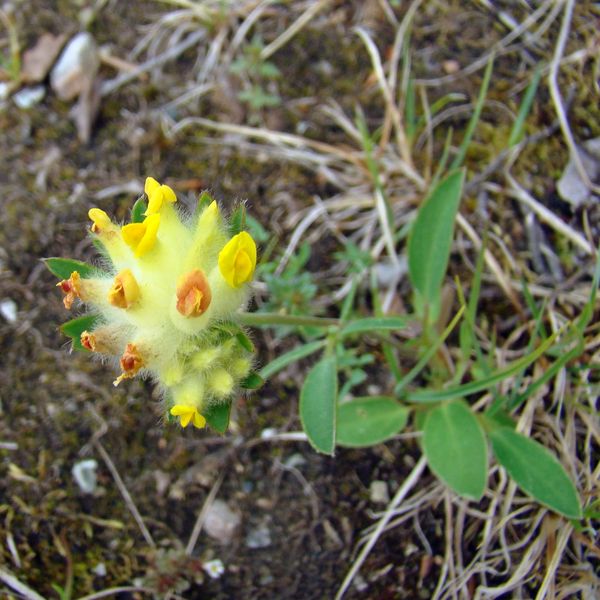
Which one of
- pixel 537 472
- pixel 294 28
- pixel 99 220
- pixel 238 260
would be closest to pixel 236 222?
pixel 238 260

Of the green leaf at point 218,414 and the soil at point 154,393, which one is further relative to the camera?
the soil at point 154,393

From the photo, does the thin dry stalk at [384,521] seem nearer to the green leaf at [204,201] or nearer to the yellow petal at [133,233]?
the green leaf at [204,201]

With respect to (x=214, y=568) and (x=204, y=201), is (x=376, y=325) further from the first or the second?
(x=214, y=568)

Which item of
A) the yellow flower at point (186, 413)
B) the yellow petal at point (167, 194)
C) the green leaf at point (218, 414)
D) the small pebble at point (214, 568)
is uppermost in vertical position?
the yellow petal at point (167, 194)

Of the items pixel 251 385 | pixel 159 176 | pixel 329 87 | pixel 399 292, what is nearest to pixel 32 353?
pixel 159 176

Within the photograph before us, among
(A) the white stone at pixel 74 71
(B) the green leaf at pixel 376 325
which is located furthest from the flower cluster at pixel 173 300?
(A) the white stone at pixel 74 71

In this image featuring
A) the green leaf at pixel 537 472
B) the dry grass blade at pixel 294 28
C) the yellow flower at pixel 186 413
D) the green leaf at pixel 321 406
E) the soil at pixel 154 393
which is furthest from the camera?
the dry grass blade at pixel 294 28

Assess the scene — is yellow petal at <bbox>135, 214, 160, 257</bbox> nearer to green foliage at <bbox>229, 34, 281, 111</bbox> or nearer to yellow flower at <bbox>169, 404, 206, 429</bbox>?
yellow flower at <bbox>169, 404, 206, 429</bbox>
